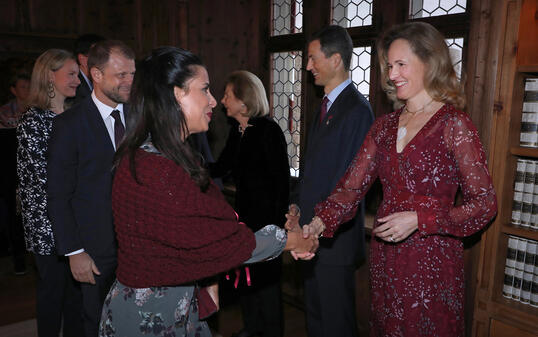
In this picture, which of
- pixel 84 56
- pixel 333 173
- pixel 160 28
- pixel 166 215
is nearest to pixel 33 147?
pixel 84 56

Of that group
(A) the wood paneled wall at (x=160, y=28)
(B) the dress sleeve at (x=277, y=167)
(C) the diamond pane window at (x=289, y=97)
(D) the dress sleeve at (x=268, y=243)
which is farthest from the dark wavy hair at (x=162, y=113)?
(A) the wood paneled wall at (x=160, y=28)

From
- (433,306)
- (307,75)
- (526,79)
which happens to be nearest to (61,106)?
(307,75)

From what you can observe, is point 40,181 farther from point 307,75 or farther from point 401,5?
point 401,5

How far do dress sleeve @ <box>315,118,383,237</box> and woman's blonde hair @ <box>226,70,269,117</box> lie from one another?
42.9 inches

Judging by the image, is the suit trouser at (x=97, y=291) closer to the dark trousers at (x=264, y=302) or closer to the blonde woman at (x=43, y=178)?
the blonde woman at (x=43, y=178)

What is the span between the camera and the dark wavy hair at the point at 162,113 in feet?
4.61

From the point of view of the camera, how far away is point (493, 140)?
7.20ft

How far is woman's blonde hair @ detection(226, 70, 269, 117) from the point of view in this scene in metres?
3.07

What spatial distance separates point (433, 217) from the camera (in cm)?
178

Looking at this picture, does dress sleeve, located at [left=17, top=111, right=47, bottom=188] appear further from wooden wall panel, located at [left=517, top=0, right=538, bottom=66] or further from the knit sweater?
wooden wall panel, located at [left=517, top=0, right=538, bottom=66]

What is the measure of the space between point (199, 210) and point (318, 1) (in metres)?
2.83

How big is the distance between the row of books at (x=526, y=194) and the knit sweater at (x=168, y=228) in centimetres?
155

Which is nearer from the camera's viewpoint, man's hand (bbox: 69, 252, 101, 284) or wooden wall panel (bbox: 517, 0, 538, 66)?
wooden wall panel (bbox: 517, 0, 538, 66)

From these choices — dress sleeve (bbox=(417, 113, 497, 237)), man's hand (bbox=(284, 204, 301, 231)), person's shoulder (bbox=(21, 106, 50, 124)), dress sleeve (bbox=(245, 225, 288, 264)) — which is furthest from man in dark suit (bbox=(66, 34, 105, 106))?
dress sleeve (bbox=(417, 113, 497, 237))
